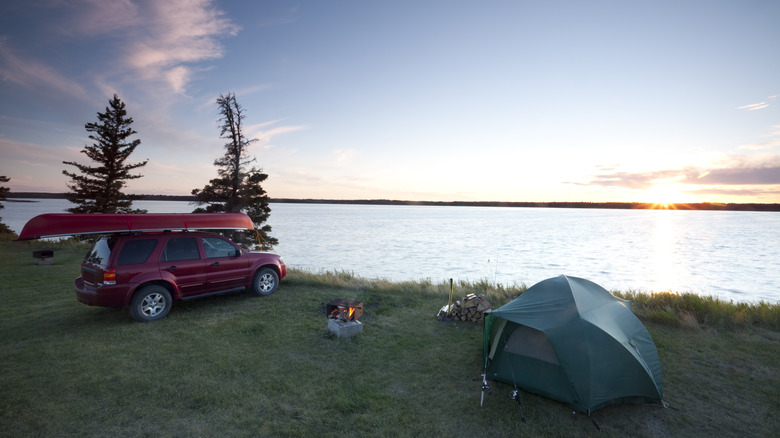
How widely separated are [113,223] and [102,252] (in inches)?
35.1

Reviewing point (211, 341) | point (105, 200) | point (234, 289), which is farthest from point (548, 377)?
point (105, 200)

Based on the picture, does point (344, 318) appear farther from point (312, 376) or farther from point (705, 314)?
point (705, 314)

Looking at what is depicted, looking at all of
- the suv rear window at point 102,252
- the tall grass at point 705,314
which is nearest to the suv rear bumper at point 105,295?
the suv rear window at point 102,252

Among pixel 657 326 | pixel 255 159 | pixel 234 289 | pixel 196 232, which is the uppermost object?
pixel 255 159

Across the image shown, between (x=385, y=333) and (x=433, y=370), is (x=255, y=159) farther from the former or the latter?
(x=433, y=370)

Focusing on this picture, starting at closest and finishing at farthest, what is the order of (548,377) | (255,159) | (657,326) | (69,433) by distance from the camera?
(69,433), (548,377), (657,326), (255,159)

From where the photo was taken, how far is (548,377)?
5.51 m

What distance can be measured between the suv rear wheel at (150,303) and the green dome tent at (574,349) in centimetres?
767

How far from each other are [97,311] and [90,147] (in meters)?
25.6

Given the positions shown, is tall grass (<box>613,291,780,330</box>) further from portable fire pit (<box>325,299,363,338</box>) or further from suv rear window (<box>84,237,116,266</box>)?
suv rear window (<box>84,237,116,266</box>)

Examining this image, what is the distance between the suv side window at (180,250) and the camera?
863cm

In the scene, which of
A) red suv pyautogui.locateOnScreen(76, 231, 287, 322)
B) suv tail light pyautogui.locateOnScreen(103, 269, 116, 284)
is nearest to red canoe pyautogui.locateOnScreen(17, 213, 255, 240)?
red suv pyautogui.locateOnScreen(76, 231, 287, 322)

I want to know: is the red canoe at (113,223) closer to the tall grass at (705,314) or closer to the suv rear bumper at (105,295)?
the suv rear bumper at (105,295)

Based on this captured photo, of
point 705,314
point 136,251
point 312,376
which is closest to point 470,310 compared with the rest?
point 312,376
